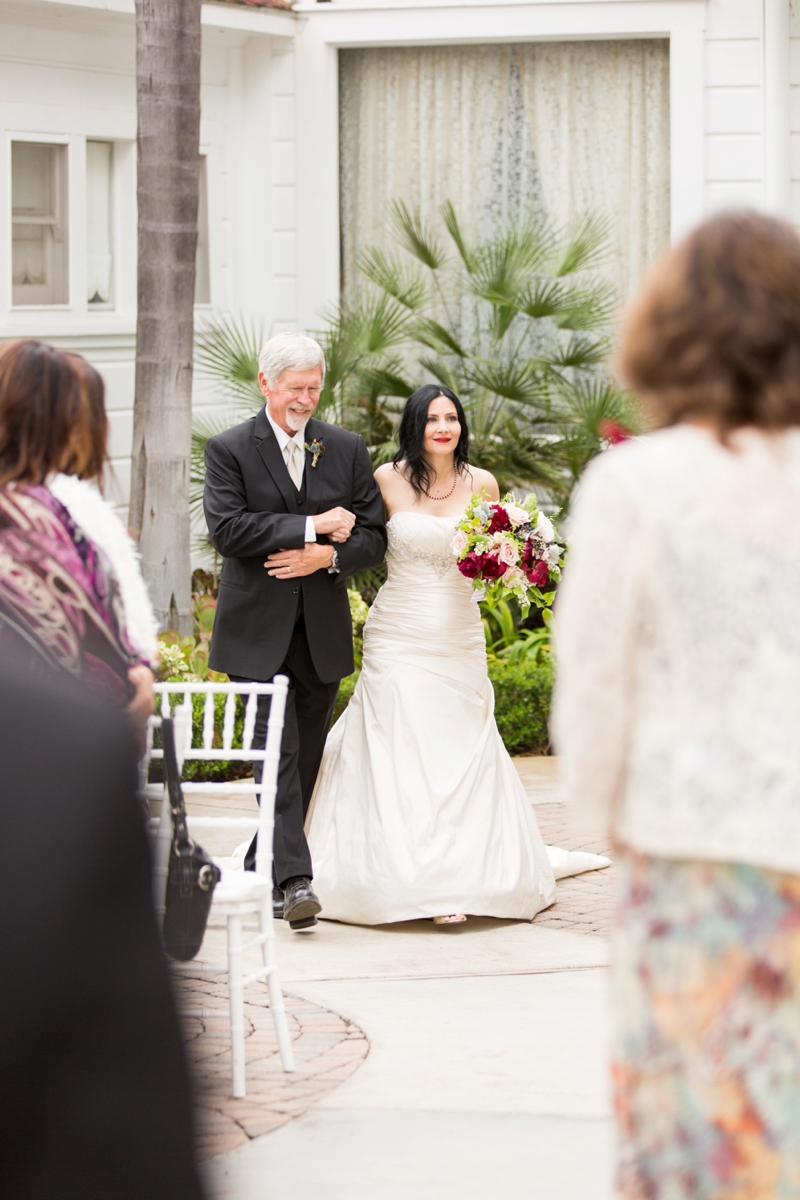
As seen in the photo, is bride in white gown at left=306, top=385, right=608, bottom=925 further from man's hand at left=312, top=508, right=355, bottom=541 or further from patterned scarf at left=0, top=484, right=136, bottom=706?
patterned scarf at left=0, top=484, right=136, bottom=706

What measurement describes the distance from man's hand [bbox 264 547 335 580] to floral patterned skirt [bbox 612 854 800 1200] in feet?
12.1

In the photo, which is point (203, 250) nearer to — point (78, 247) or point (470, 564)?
point (78, 247)

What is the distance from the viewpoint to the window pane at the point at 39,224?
10492 mm

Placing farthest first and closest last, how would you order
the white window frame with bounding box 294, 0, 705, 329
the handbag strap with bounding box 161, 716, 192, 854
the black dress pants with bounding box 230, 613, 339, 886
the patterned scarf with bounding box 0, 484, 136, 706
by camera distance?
the white window frame with bounding box 294, 0, 705, 329 → the black dress pants with bounding box 230, 613, 339, 886 → the handbag strap with bounding box 161, 716, 192, 854 → the patterned scarf with bounding box 0, 484, 136, 706

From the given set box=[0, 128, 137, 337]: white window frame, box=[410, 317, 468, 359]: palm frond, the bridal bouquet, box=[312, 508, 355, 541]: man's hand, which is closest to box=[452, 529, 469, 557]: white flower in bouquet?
the bridal bouquet

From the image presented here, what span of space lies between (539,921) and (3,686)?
189 inches

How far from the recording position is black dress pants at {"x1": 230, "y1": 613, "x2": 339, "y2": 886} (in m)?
5.63

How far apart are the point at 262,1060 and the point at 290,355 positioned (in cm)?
261

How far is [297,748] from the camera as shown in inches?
230

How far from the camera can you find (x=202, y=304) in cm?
1175

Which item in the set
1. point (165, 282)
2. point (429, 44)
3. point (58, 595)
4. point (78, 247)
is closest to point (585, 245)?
point (429, 44)

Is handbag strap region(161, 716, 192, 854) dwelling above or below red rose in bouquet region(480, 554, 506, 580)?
below

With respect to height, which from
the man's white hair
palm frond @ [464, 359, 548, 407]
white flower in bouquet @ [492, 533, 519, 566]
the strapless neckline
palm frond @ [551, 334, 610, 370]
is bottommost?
white flower in bouquet @ [492, 533, 519, 566]

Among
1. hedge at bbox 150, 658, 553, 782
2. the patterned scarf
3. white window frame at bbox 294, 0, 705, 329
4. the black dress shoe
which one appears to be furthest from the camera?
white window frame at bbox 294, 0, 705, 329
